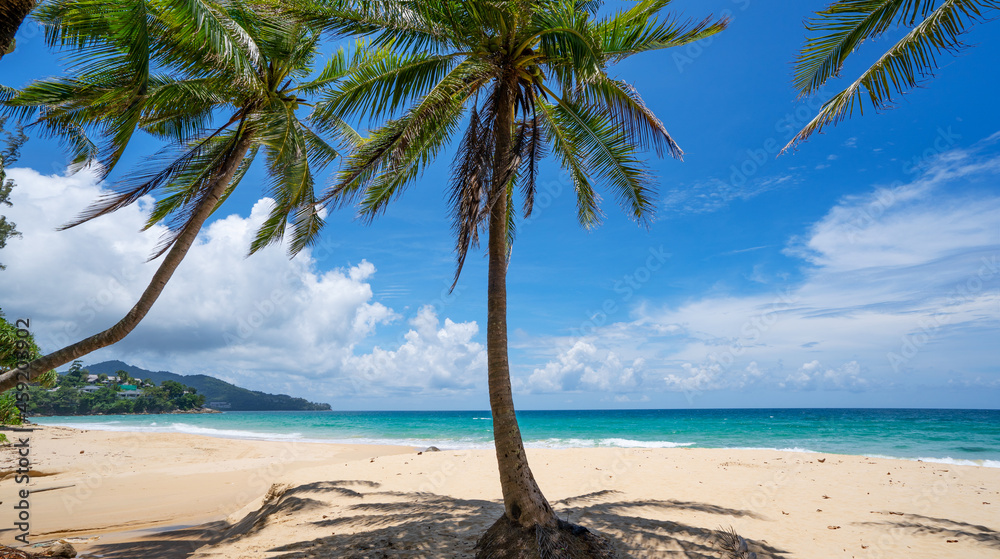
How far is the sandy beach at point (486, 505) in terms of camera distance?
594 centimetres

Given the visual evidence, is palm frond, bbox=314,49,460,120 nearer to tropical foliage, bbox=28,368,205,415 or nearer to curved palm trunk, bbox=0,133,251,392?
curved palm trunk, bbox=0,133,251,392

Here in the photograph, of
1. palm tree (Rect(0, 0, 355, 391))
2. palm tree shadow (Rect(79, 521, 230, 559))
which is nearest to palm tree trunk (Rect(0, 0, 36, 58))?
palm tree (Rect(0, 0, 355, 391))

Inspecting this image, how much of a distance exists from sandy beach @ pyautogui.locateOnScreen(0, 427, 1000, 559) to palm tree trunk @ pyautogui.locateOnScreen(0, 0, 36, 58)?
221 inches

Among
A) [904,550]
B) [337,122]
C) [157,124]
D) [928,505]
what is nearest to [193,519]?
[157,124]

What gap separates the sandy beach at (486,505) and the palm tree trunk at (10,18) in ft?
18.5

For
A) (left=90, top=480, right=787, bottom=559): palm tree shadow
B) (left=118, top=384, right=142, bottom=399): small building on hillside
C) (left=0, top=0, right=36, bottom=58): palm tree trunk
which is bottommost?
(left=90, top=480, right=787, bottom=559): palm tree shadow

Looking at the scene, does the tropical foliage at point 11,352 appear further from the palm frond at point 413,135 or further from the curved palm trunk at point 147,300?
the palm frond at point 413,135

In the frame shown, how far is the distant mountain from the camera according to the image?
126 m

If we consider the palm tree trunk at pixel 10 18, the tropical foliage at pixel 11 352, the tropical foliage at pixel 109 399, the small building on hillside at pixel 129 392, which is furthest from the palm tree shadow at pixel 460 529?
the small building on hillside at pixel 129 392

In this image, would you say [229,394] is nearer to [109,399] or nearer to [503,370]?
[109,399]

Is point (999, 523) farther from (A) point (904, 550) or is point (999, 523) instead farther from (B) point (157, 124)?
(B) point (157, 124)

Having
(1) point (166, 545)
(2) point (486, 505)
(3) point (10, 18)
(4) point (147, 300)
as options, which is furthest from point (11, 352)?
(2) point (486, 505)

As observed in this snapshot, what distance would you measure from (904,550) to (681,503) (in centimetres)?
289

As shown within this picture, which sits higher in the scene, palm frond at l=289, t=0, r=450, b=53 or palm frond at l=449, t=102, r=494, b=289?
palm frond at l=289, t=0, r=450, b=53
